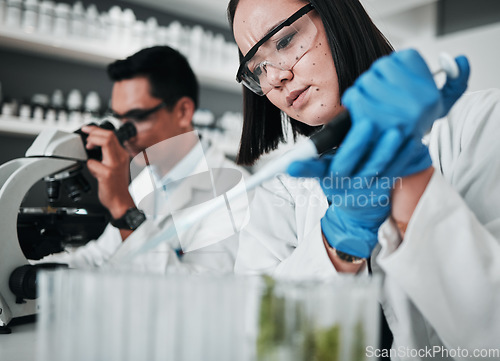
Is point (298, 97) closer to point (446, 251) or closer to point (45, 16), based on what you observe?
point (446, 251)

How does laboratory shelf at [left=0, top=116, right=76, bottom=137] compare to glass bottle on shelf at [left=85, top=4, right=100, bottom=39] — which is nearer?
laboratory shelf at [left=0, top=116, right=76, bottom=137]

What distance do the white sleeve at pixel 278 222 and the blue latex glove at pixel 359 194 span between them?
303 mm

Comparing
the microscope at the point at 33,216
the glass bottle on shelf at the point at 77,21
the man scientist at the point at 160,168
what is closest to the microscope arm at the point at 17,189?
the microscope at the point at 33,216

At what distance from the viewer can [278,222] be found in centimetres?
123

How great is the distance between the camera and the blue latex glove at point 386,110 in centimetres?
60

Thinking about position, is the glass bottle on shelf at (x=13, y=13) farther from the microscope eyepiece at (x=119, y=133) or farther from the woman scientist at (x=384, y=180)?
the woman scientist at (x=384, y=180)

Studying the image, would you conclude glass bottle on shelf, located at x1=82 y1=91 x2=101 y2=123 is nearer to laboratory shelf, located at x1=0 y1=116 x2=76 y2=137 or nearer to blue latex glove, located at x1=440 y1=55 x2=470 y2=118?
laboratory shelf, located at x1=0 y1=116 x2=76 y2=137

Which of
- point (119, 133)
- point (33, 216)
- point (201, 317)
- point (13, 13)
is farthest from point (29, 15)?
point (201, 317)

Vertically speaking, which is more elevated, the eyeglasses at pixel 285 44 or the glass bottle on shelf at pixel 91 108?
the glass bottle on shelf at pixel 91 108

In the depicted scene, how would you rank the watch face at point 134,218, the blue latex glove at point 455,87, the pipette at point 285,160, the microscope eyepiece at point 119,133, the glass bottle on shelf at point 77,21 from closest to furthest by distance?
the pipette at point 285,160
the blue latex glove at point 455,87
the microscope eyepiece at point 119,133
the watch face at point 134,218
the glass bottle on shelf at point 77,21

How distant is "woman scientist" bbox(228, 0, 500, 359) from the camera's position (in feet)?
2.05

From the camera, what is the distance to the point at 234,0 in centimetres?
122

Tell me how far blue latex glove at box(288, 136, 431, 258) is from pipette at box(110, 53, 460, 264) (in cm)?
1

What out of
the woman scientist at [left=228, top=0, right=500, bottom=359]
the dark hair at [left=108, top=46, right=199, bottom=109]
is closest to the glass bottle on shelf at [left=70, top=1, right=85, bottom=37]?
the dark hair at [left=108, top=46, right=199, bottom=109]
